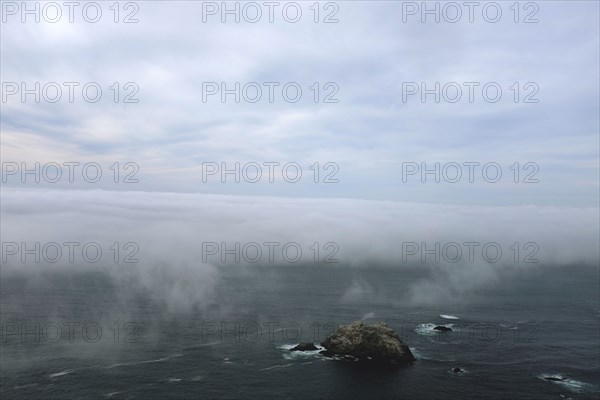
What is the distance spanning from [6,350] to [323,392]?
151 metres

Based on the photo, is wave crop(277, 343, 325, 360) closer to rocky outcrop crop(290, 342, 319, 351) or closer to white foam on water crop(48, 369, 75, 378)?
rocky outcrop crop(290, 342, 319, 351)

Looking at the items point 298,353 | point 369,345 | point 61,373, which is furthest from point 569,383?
point 61,373

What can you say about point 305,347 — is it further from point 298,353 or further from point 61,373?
point 61,373

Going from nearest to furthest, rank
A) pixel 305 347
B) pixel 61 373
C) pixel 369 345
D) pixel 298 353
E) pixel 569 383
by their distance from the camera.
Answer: pixel 569 383, pixel 61 373, pixel 369 345, pixel 298 353, pixel 305 347

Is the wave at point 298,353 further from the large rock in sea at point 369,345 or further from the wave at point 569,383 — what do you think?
the wave at point 569,383

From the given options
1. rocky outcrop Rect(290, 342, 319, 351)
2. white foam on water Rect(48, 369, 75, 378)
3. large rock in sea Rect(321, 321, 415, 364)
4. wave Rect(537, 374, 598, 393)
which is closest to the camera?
wave Rect(537, 374, 598, 393)

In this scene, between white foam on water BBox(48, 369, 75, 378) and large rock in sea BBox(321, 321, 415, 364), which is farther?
large rock in sea BBox(321, 321, 415, 364)

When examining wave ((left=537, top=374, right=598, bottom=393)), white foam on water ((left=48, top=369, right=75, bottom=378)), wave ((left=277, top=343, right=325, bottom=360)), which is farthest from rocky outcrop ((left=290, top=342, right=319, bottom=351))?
wave ((left=537, top=374, right=598, bottom=393))

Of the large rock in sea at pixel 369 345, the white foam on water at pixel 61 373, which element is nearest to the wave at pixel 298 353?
the large rock in sea at pixel 369 345

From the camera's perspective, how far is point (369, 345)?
183125 mm

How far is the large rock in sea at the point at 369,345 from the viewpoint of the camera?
17688 centimetres

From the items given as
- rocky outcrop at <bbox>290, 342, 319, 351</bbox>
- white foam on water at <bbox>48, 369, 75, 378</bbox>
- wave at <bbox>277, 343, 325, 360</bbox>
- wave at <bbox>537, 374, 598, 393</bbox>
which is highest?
white foam on water at <bbox>48, 369, 75, 378</bbox>

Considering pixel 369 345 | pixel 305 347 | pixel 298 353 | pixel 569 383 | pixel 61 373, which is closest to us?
pixel 569 383

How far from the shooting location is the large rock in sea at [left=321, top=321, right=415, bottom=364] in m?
177
